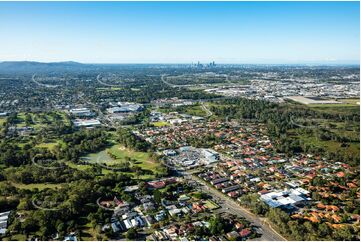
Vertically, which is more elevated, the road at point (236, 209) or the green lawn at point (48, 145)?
the green lawn at point (48, 145)

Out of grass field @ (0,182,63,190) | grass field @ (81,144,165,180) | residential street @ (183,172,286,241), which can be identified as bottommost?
residential street @ (183,172,286,241)

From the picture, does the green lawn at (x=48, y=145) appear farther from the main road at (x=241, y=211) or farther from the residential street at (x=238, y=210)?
the main road at (x=241, y=211)

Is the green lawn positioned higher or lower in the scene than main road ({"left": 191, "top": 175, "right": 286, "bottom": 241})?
higher

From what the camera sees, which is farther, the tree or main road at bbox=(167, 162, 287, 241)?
main road at bbox=(167, 162, 287, 241)

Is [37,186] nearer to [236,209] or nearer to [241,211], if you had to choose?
[236,209]

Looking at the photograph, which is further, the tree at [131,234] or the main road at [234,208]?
the main road at [234,208]

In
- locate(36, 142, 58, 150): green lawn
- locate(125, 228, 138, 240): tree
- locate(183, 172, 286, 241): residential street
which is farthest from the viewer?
locate(36, 142, 58, 150): green lawn

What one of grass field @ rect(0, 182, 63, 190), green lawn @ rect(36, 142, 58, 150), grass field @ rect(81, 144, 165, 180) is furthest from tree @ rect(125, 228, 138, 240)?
green lawn @ rect(36, 142, 58, 150)

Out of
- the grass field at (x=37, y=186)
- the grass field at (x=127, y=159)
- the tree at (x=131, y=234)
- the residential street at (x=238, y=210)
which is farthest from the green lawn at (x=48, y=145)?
the tree at (x=131, y=234)

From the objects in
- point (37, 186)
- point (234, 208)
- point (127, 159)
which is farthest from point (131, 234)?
point (127, 159)

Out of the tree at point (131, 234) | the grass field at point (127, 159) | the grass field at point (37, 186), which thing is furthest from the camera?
the grass field at point (127, 159)

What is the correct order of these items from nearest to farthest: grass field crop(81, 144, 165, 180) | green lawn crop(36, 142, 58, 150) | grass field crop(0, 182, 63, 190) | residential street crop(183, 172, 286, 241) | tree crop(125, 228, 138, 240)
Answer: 1. tree crop(125, 228, 138, 240)
2. residential street crop(183, 172, 286, 241)
3. grass field crop(0, 182, 63, 190)
4. grass field crop(81, 144, 165, 180)
5. green lawn crop(36, 142, 58, 150)

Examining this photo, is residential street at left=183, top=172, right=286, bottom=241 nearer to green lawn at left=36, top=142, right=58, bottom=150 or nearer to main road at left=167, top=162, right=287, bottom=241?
→ main road at left=167, top=162, right=287, bottom=241
